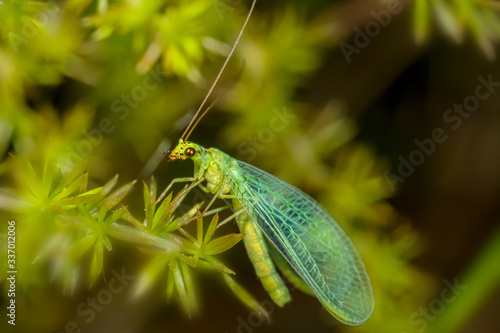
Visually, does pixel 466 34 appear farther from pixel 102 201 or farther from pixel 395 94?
pixel 102 201

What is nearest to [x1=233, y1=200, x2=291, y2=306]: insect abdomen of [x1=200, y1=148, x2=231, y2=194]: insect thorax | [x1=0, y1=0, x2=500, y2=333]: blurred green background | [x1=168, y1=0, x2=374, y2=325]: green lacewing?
[x1=168, y1=0, x2=374, y2=325]: green lacewing

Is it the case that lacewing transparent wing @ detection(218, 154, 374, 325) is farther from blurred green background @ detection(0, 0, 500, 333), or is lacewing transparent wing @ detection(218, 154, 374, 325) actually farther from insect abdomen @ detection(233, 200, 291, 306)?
blurred green background @ detection(0, 0, 500, 333)

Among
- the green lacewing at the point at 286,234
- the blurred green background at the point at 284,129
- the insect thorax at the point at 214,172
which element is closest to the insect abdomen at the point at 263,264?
the green lacewing at the point at 286,234

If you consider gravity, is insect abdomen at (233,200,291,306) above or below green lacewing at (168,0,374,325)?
below

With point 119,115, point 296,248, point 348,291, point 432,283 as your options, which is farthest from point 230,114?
point 432,283

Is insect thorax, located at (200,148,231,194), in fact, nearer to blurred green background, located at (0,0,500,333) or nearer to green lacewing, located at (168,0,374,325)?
green lacewing, located at (168,0,374,325)

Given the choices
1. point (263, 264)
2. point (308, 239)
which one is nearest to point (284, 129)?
point (308, 239)

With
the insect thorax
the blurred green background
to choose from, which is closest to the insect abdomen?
the insect thorax
